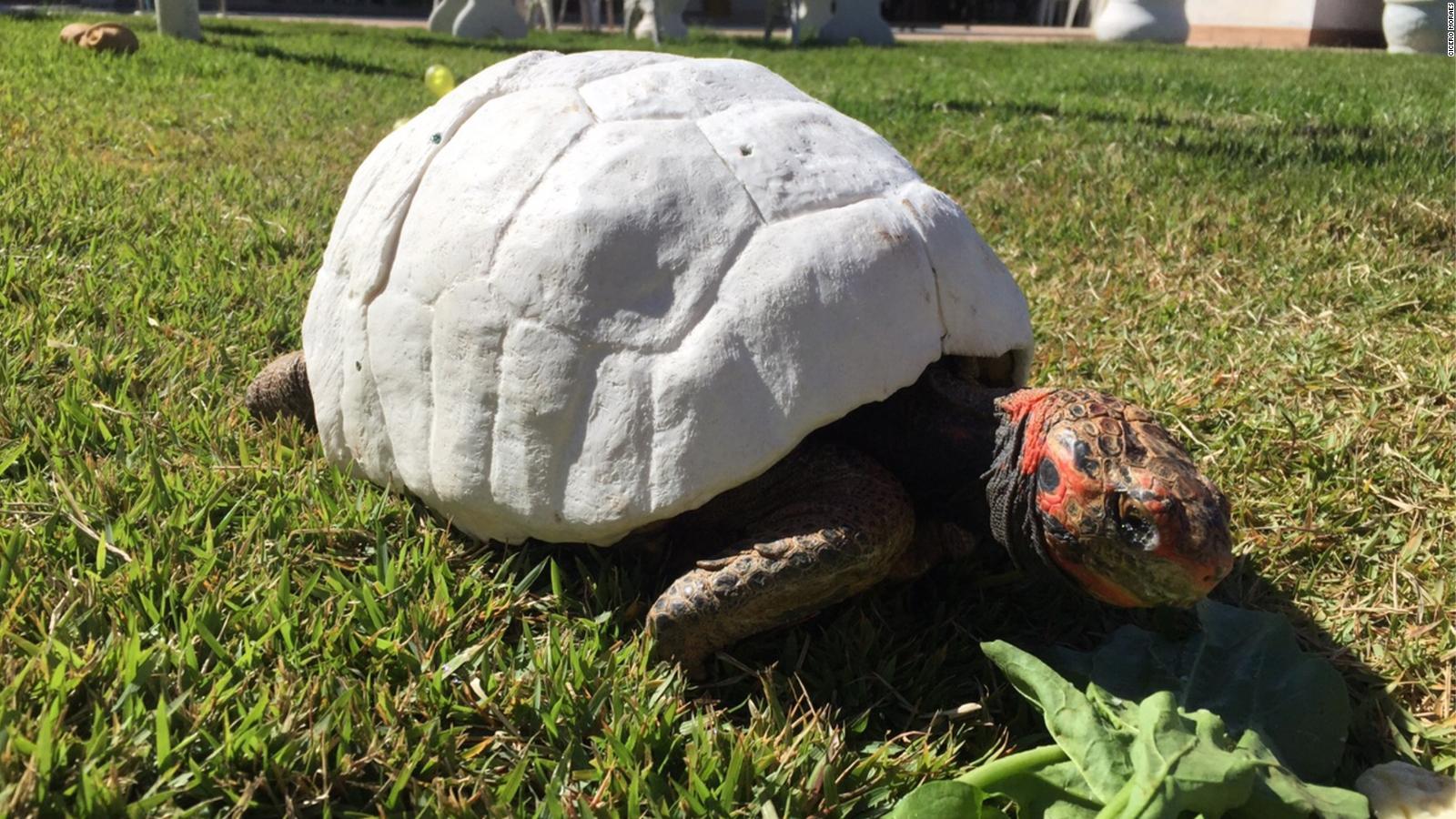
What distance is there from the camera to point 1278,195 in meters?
4.63

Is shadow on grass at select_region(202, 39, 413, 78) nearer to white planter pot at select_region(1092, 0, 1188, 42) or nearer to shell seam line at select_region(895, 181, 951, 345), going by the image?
shell seam line at select_region(895, 181, 951, 345)

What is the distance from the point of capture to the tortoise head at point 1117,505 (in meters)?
1.70

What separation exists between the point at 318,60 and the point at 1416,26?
1372 centimetres

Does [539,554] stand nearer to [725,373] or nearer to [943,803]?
[725,373]

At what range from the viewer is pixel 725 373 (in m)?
1.85

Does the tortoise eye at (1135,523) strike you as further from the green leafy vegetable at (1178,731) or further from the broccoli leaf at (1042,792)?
the broccoli leaf at (1042,792)

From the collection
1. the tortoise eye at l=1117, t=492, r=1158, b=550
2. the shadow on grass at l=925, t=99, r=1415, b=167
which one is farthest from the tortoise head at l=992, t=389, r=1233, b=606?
the shadow on grass at l=925, t=99, r=1415, b=167

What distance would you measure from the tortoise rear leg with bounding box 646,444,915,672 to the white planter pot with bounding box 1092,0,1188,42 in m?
16.9

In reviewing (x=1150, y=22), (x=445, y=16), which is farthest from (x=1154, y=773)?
(x=1150, y=22)

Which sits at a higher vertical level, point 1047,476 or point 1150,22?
point 1150,22

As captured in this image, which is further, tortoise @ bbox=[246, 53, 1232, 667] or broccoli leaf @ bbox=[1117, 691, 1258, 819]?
tortoise @ bbox=[246, 53, 1232, 667]

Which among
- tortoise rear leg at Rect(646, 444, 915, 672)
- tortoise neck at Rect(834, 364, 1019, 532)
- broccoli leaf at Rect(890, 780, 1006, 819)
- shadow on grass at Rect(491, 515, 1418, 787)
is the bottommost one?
shadow on grass at Rect(491, 515, 1418, 787)

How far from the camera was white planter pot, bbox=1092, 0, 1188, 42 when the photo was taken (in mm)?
16875

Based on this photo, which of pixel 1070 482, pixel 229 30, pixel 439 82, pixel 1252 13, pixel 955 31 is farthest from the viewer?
pixel 955 31
